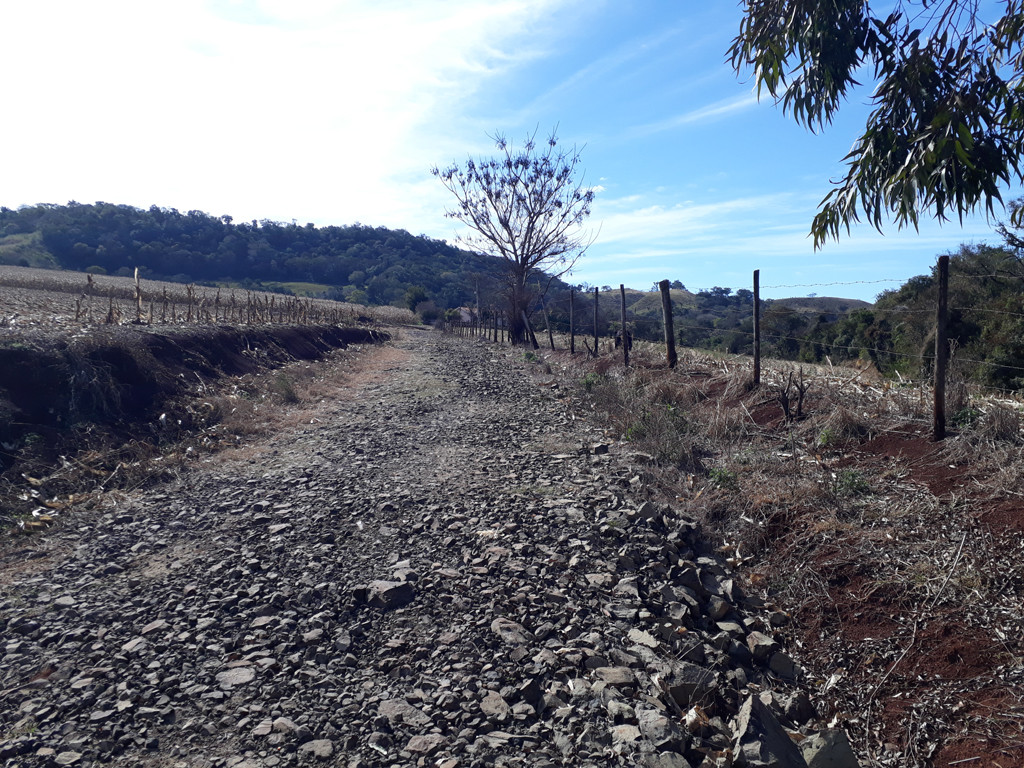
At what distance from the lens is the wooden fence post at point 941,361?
548 cm

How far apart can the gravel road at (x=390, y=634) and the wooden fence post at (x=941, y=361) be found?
254 centimetres

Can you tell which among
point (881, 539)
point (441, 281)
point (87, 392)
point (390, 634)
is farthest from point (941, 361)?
point (441, 281)

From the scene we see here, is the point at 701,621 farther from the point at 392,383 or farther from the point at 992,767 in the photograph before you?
the point at 392,383

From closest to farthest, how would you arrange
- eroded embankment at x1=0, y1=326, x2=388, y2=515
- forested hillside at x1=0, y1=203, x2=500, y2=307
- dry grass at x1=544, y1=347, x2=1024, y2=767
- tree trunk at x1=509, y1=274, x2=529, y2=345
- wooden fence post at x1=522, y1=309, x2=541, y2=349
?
dry grass at x1=544, y1=347, x2=1024, y2=767, eroded embankment at x1=0, y1=326, x2=388, y2=515, wooden fence post at x1=522, y1=309, x2=541, y2=349, tree trunk at x1=509, y1=274, x2=529, y2=345, forested hillside at x1=0, y1=203, x2=500, y2=307

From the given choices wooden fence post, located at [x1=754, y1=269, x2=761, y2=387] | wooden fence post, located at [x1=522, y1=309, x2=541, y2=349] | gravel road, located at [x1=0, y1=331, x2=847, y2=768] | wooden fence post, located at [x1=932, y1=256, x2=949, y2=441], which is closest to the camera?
gravel road, located at [x1=0, y1=331, x2=847, y2=768]

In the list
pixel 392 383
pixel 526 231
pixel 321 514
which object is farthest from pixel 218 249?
pixel 321 514

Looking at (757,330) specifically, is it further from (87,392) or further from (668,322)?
(87,392)

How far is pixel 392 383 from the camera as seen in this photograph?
15086mm

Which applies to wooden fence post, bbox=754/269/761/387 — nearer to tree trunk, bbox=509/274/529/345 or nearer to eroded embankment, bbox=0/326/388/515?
eroded embankment, bbox=0/326/388/515

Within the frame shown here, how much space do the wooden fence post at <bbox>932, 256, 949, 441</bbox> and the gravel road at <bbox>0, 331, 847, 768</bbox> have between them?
2.54m

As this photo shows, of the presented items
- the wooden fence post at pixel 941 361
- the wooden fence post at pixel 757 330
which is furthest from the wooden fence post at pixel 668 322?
the wooden fence post at pixel 941 361

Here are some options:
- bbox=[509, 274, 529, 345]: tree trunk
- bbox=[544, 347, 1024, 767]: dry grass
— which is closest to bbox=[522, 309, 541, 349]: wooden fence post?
bbox=[509, 274, 529, 345]: tree trunk

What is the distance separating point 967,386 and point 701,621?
4276 millimetres

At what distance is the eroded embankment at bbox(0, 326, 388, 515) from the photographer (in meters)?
7.08
